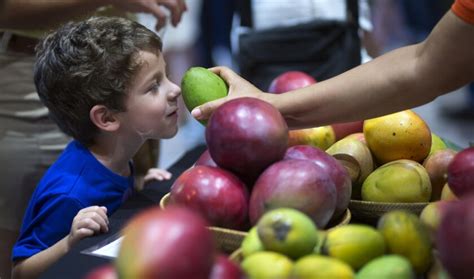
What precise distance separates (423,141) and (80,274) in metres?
0.74

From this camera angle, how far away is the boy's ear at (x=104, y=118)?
162 cm

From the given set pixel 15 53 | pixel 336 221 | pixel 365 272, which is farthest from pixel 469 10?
pixel 15 53

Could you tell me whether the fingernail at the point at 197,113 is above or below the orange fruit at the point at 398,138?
above

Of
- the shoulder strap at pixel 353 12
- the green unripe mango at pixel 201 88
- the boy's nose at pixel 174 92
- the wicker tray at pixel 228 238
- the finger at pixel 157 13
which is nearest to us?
the wicker tray at pixel 228 238

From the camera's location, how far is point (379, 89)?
4.31 feet

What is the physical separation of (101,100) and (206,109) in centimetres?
42

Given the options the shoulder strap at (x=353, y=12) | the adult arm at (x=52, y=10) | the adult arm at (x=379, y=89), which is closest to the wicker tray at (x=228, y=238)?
the adult arm at (x=379, y=89)

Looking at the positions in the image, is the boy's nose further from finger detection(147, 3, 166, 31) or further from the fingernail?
finger detection(147, 3, 166, 31)

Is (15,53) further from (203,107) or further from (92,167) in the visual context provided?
(203,107)

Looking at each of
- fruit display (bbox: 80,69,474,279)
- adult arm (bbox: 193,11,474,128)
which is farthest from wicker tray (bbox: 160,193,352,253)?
adult arm (bbox: 193,11,474,128)

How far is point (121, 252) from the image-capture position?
72cm

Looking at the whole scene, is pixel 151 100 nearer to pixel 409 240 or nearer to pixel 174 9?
pixel 174 9

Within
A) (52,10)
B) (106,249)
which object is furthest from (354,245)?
(52,10)

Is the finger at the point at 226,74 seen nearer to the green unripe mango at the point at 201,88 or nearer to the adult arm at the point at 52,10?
the green unripe mango at the point at 201,88
